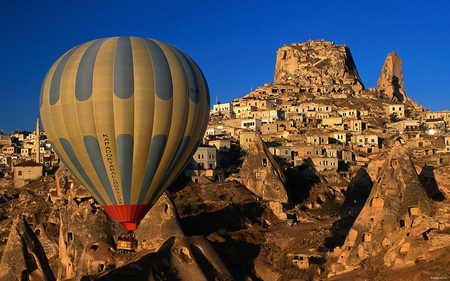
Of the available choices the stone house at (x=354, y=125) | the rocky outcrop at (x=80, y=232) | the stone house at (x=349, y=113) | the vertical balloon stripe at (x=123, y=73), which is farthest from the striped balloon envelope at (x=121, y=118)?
the stone house at (x=349, y=113)

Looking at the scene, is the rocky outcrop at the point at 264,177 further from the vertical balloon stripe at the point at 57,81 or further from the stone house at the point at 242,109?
the stone house at the point at 242,109

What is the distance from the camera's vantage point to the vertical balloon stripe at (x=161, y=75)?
95.1 ft

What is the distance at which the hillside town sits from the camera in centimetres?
2984

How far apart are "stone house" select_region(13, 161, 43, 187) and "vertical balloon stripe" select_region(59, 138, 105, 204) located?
37060 millimetres

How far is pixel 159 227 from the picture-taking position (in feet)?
112

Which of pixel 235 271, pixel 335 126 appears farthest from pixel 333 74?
pixel 235 271

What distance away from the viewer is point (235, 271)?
30.5 meters

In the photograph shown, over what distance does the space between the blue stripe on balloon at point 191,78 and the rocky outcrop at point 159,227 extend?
748 centimetres

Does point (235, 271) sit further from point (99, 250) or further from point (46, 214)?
point (46, 214)

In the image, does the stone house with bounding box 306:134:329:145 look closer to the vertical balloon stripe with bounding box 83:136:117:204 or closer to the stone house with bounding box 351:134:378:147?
the stone house with bounding box 351:134:378:147

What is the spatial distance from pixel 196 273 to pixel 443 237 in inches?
423

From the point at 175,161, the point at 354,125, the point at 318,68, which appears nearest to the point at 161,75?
the point at 175,161

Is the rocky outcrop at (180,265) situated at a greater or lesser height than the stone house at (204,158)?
lesser

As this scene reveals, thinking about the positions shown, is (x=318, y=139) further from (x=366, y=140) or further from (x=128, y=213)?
(x=128, y=213)
